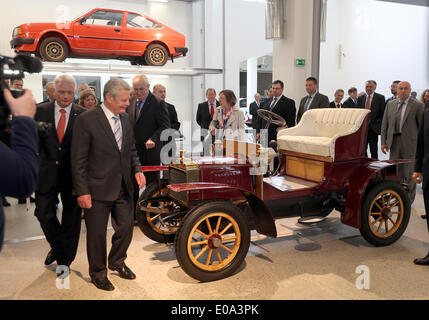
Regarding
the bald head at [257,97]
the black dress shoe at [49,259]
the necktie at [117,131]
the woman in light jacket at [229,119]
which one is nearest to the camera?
the necktie at [117,131]

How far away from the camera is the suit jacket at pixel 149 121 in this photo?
13.5 ft

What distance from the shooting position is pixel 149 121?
163 inches

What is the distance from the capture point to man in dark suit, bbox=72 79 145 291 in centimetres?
270

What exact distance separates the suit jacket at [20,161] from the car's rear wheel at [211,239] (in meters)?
1.56

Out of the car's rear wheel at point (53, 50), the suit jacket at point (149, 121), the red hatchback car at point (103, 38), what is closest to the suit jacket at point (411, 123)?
the suit jacket at point (149, 121)

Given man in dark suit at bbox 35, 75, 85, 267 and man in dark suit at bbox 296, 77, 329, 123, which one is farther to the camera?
man in dark suit at bbox 296, 77, 329, 123

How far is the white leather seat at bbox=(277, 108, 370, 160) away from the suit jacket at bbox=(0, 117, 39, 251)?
2781 millimetres

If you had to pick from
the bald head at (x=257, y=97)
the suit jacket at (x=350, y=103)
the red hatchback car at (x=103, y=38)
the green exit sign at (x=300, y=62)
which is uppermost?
the red hatchback car at (x=103, y=38)

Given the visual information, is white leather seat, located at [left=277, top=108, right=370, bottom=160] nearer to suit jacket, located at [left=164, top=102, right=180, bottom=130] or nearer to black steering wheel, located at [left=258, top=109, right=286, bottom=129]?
black steering wheel, located at [left=258, top=109, right=286, bottom=129]

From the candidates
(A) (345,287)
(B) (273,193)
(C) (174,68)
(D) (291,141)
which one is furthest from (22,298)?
(C) (174,68)

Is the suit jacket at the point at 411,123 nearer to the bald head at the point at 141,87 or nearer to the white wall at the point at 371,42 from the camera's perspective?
the white wall at the point at 371,42

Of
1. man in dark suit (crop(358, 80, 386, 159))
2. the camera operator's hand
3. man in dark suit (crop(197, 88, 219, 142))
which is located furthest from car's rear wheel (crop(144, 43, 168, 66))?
the camera operator's hand

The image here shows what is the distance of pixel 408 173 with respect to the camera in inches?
206

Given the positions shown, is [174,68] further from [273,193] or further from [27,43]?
[273,193]
